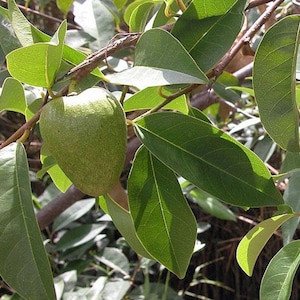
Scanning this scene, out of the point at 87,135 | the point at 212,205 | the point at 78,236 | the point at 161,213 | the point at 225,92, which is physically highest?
the point at 87,135

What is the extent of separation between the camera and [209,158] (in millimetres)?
511

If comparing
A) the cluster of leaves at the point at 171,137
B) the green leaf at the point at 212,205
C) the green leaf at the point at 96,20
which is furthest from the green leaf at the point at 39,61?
the green leaf at the point at 212,205

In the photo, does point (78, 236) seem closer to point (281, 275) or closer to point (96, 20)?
point (96, 20)

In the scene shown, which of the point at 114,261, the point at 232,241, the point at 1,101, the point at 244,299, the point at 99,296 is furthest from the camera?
the point at 244,299

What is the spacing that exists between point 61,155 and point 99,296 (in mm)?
769

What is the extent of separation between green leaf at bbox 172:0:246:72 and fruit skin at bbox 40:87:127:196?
0.11 m

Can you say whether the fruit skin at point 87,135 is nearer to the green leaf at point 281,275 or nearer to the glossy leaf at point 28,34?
the glossy leaf at point 28,34

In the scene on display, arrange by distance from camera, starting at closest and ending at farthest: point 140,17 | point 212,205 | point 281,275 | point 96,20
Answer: point 281,275 < point 140,17 < point 96,20 < point 212,205

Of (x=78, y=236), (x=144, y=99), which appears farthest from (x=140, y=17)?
(x=78, y=236)

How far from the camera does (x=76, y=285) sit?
1364mm

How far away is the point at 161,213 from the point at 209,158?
0.25 feet

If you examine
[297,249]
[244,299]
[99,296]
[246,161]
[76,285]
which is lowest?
[244,299]

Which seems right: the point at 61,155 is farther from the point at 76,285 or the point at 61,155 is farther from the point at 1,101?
the point at 76,285

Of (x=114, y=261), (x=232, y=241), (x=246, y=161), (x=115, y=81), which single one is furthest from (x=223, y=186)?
(x=232, y=241)
